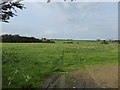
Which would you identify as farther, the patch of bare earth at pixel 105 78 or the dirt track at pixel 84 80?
the patch of bare earth at pixel 105 78

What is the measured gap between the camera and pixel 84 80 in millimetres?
17938

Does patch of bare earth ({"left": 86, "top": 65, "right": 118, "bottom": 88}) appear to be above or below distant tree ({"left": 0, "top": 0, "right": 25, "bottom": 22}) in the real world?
below

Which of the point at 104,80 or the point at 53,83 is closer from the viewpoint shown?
the point at 53,83

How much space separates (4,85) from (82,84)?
324cm

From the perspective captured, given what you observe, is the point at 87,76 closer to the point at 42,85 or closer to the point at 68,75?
the point at 68,75

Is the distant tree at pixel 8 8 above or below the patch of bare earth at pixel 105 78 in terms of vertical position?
above

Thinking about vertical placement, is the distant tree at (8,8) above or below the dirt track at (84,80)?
above

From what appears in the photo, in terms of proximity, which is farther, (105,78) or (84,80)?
(105,78)

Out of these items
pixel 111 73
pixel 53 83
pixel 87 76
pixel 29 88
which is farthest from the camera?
pixel 111 73

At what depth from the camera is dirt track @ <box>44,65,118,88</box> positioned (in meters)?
16.4

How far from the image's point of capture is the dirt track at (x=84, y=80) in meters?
16.4

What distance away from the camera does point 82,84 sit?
1680 cm

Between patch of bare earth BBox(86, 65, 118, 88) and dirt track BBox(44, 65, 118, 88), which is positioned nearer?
dirt track BBox(44, 65, 118, 88)

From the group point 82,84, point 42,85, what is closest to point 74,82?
point 82,84
